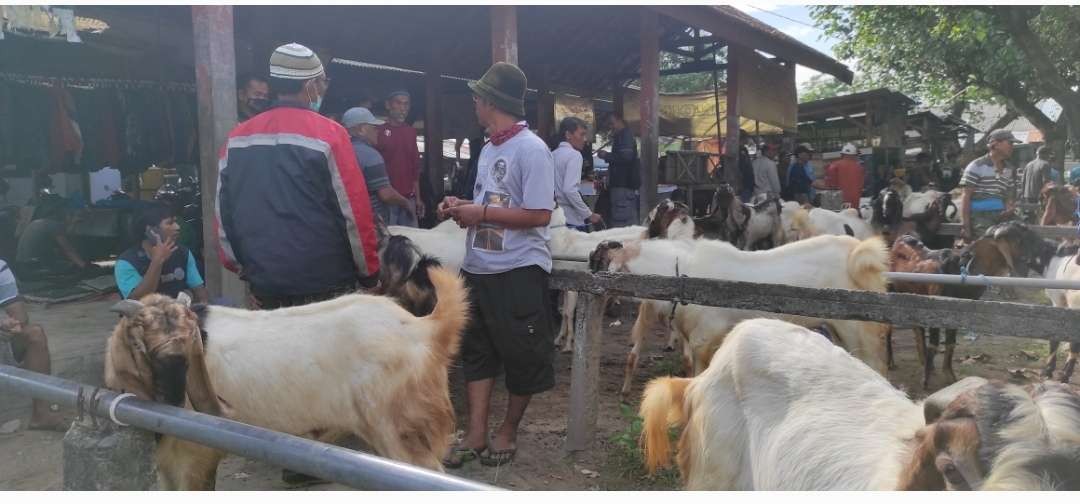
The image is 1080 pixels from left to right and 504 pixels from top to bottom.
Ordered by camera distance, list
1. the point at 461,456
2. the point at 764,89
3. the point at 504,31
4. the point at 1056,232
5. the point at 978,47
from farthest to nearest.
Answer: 1. the point at 978,47
2. the point at 764,89
3. the point at 504,31
4. the point at 1056,232
5. the point at 461,456

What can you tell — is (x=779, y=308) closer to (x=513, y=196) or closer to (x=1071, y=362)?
(x=513, y=196)

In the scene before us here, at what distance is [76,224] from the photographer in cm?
839

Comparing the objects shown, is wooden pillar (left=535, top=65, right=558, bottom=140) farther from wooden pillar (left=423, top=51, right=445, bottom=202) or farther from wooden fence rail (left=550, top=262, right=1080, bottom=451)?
wooden fence rail (left=550, top=262, right=1080, bottom=451)

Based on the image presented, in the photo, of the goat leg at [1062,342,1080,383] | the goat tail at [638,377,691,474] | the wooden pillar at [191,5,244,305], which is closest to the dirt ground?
the goat leg at [1062,342,1080,383]

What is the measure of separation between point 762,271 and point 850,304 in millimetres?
2042

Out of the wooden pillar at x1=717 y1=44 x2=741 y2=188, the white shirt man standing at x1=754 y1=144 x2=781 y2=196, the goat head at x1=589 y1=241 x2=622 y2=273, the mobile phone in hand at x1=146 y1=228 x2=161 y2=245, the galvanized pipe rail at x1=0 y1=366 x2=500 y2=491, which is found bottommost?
the galvanized pipe rail at x1=0 y1=366 x2=500 y2=491

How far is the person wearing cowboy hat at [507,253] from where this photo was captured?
3744mm

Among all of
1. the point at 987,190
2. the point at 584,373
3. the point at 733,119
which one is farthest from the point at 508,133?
the point at 733,119

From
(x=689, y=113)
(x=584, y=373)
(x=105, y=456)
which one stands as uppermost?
(x=689, y=113)

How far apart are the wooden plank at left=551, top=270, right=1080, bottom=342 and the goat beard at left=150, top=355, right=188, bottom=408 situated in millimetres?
2119

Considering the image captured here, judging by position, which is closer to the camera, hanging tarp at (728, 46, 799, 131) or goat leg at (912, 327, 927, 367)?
→ goat leg at (912, 327, 927, 367)

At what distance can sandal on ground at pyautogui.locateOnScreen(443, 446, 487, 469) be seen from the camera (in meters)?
3.98

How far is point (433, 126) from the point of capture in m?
12.3

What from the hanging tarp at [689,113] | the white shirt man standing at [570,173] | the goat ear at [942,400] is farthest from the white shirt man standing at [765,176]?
the goat ear at [942,400]
